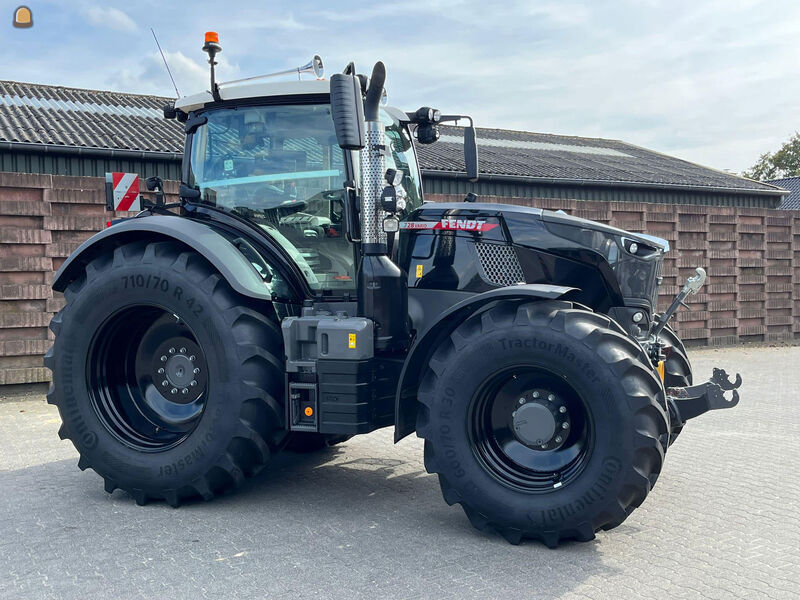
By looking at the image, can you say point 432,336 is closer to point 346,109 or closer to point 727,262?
point 346,109

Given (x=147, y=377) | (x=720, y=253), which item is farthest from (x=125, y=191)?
(x=720, y=253)

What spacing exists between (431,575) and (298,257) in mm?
2284

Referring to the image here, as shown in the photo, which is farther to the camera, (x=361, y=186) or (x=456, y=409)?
(x=361, y=186)

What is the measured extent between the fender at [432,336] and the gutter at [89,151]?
308 inches

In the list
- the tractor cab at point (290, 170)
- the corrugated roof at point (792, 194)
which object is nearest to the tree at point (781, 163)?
the corrugated roof at point (792, 194)

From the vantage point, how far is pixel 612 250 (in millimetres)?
4898

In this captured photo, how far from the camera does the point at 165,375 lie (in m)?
5.36

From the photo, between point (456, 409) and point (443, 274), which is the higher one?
point (443, 274)

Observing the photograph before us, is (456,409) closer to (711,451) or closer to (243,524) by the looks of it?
(243,524)

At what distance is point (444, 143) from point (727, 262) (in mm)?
6310

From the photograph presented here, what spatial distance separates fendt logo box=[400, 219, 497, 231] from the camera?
194 inches

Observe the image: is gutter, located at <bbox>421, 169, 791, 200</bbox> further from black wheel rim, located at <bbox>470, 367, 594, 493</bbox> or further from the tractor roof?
black wheel rim, located at <bbox>470, 367, 594, 493</bbox>

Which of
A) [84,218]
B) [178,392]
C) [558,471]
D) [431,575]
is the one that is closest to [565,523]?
[558,471]

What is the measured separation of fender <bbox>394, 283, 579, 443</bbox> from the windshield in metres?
0.80
